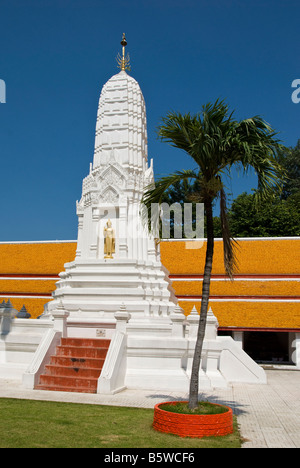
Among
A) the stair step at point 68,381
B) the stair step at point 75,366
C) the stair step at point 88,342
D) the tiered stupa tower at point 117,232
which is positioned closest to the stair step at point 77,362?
the stair step at point 75,366

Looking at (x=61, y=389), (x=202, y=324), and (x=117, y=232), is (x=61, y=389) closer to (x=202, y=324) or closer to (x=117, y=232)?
(x=202, y=324)

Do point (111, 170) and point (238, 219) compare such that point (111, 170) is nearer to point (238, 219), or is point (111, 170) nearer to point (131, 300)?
point (131, 300)

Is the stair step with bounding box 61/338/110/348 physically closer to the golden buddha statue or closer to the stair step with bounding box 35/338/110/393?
the stair step with bounding box 35/338/110/393

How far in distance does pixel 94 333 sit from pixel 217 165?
7684 mm

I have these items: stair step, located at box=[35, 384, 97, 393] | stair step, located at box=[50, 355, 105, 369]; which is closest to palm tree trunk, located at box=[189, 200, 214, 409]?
stair step, located at box=[35, 384, 97, 393]

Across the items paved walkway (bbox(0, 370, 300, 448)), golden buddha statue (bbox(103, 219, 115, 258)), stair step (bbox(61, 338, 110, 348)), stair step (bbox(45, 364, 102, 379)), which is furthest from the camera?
golden buddha statue (bbox(103, 219, 115, 258))

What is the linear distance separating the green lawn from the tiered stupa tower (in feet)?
18.5

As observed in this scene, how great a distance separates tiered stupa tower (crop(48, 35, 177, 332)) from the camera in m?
15.6

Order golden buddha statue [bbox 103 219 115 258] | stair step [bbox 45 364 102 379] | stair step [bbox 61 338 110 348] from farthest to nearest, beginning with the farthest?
golden buddha statue [bbox 103 219 115 258] < stair step [bbox 61 338 110 348] < stair step [bbox 45 364 102 379]

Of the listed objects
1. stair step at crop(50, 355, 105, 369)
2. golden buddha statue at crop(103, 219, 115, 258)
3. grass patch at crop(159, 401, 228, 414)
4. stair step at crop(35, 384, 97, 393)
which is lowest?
stair step at crop(35, 384, 97, 393)

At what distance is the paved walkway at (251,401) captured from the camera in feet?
25.1

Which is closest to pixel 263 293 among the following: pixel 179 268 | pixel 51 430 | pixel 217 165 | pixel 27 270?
pixel 179 268

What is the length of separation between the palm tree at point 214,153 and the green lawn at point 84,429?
5.12 feet

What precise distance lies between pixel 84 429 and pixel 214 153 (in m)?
5.23
